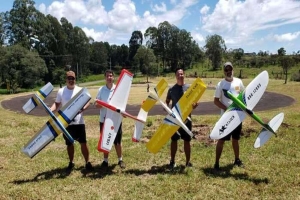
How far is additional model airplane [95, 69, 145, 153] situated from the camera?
6.12m

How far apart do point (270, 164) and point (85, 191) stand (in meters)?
4.18

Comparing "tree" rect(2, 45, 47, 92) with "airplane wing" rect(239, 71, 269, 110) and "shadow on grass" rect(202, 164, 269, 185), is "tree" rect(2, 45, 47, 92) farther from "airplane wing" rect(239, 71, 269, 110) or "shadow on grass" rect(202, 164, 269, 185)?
"airplane wing" rect(239, 71, 269, 110)

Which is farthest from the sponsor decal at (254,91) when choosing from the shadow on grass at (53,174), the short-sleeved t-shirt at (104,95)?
the shadow on grass at (53,174)

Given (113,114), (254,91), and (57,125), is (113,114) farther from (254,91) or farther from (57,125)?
(254,91)

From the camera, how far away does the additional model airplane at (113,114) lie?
612cm

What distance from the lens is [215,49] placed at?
275ft

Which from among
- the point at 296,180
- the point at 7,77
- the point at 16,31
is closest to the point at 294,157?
the point at 296,180

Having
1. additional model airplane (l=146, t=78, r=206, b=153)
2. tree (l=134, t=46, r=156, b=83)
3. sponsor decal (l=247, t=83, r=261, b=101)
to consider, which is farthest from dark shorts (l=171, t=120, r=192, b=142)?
tree (l=134, t=46, r=156, b=83)

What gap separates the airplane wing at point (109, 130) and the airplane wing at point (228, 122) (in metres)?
2.00

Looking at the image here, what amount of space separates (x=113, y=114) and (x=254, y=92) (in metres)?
3.04

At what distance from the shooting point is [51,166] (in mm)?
7047

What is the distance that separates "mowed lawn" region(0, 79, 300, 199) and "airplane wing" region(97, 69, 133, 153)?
0.74 metres

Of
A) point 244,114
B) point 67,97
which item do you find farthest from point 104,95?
point 244,114

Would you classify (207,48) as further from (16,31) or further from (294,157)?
(294,157)
